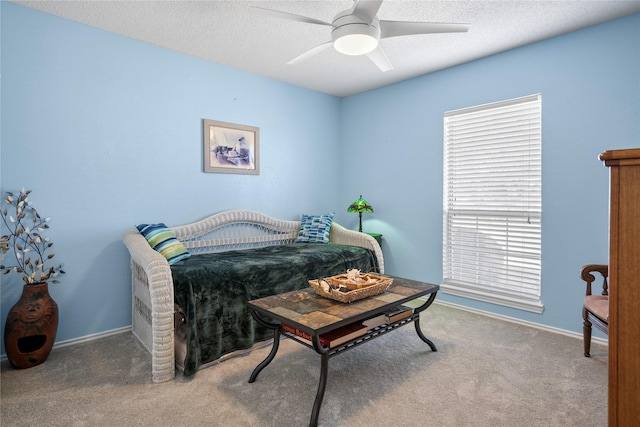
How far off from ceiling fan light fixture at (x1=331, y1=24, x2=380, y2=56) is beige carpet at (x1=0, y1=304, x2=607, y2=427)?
2.07 metres

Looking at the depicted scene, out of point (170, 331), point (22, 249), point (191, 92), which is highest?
point (191, 92)

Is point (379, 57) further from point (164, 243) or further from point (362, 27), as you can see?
point (164, 243)

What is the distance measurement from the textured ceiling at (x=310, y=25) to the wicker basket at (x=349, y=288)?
6.32 ft

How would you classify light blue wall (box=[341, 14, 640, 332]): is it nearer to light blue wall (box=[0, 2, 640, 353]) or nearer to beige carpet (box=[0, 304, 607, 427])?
light blue wall (box=[0, 2, 640, 353])

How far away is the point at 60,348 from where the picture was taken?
2.64 m

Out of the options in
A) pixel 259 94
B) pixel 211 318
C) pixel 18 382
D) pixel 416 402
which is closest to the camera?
pixel 416 402

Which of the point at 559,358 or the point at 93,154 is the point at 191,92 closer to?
the point at 93,154

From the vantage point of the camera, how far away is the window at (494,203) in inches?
122

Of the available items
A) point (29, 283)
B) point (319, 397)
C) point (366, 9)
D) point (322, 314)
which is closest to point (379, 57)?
point (366, 9)

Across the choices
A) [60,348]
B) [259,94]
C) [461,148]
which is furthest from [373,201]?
→ [60,348]

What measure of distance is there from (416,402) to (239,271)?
146 cm

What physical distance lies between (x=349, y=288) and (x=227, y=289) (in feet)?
2.96

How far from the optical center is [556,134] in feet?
9.59

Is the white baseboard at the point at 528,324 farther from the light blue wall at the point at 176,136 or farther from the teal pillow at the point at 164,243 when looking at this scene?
the teal pillow at the point at 164,243
